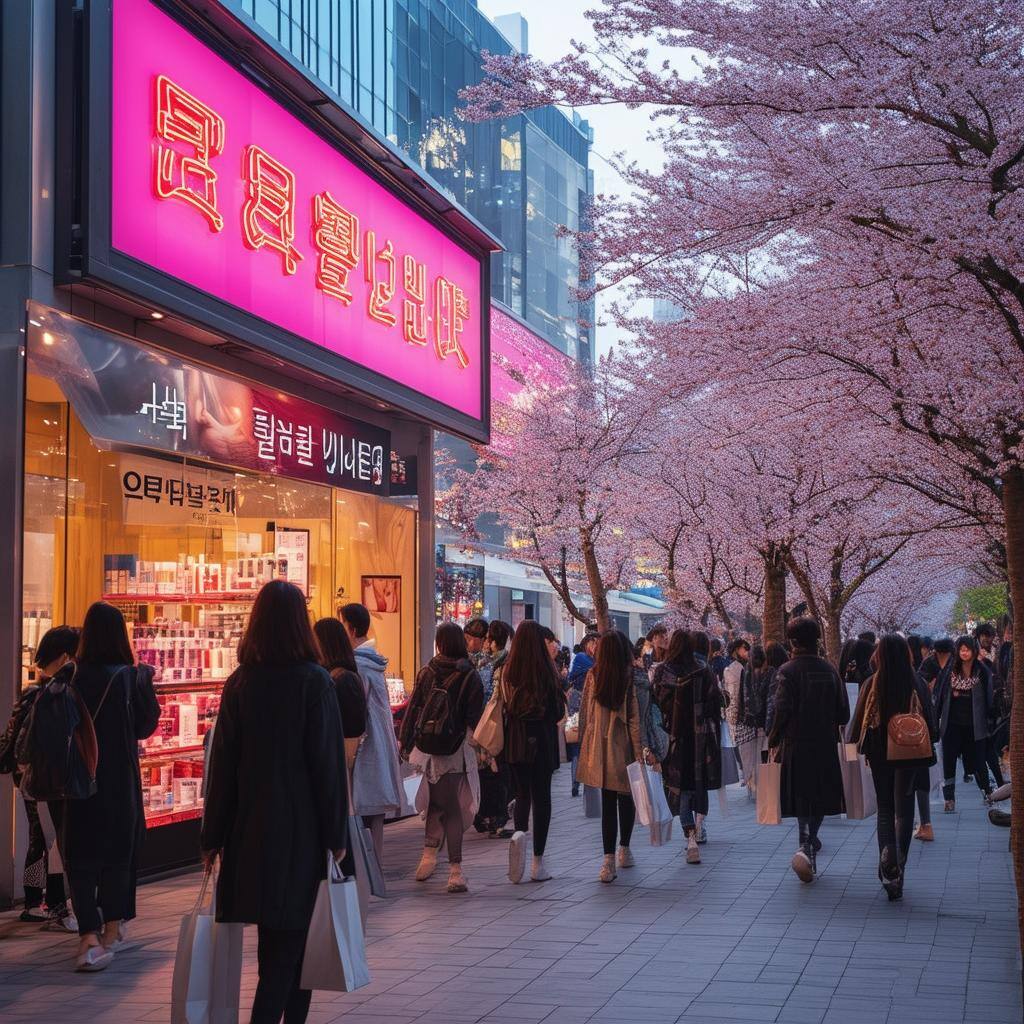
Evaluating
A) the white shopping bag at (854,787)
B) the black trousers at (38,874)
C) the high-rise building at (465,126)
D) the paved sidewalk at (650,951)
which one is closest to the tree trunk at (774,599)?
the paved sidewalk at (650,951)

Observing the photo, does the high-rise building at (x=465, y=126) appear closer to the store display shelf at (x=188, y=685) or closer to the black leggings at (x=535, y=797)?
the store display shelf at (x=188, y=685)

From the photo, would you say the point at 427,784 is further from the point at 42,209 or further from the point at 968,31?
the point at 968,31

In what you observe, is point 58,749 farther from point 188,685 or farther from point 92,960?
point 188,685

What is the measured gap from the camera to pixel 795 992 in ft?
20.0

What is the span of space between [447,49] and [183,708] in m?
47.8

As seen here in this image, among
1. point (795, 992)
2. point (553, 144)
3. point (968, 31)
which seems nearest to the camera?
point (795, 992)

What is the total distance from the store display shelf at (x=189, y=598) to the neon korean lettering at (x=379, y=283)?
124 inches

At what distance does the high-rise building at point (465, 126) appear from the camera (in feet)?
133

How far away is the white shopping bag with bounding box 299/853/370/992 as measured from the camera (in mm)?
4578

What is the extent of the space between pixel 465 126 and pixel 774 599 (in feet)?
138

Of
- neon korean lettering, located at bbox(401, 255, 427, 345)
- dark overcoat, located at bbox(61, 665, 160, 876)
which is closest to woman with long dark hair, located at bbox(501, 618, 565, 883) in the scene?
dark overcoat, located at bbox(61, 665, 160, 876)

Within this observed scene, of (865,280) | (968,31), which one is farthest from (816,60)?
(865,280)

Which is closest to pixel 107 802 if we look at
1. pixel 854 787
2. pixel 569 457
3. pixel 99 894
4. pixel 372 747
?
pixel 99 894

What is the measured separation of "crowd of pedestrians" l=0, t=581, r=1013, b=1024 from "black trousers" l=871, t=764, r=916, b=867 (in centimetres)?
2
